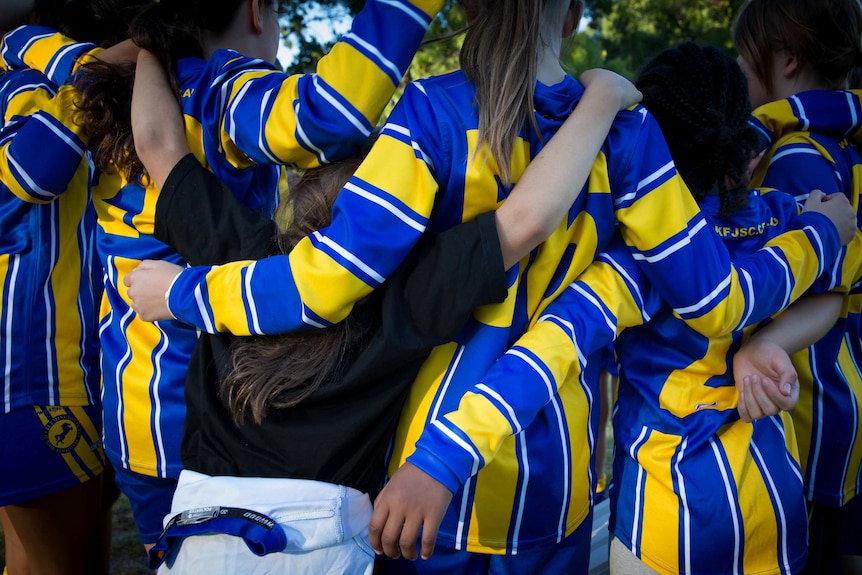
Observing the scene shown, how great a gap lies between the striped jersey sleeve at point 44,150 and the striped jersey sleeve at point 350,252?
0.67m

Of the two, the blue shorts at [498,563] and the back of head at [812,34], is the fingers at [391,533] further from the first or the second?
the back of head at [812,34]

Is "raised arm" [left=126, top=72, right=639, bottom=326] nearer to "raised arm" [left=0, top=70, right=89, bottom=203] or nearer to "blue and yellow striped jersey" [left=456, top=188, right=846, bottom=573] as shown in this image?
"blue and yellow striped jersey" [left=456, top=188, right=846, bottom=573]

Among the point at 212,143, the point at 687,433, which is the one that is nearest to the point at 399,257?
the point at 212,143

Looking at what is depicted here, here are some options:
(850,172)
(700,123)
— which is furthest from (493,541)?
(850,172)

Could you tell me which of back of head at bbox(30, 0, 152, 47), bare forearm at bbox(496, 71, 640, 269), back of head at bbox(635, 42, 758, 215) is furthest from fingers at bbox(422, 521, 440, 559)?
back of head at bbox(30, 0, 152, 47)

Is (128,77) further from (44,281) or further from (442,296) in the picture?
(442,296)

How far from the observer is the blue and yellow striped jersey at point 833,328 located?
1.76 meters

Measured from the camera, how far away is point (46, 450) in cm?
185

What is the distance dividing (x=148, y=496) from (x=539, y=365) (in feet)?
3.24

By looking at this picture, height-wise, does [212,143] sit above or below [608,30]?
below

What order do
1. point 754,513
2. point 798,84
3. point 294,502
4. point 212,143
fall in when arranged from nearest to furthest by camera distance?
1. point 294,502
2. point 754,513
3. point 212,143
4. point 798,84

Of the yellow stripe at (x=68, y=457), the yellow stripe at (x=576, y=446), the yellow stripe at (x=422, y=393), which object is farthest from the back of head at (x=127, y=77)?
the yellow stripe at (x=576, y=446)

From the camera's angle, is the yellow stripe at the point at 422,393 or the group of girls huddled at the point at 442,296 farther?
the yellow stripe at the point at 422,393

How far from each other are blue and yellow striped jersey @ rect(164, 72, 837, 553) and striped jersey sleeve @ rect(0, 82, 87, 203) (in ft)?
1.90
